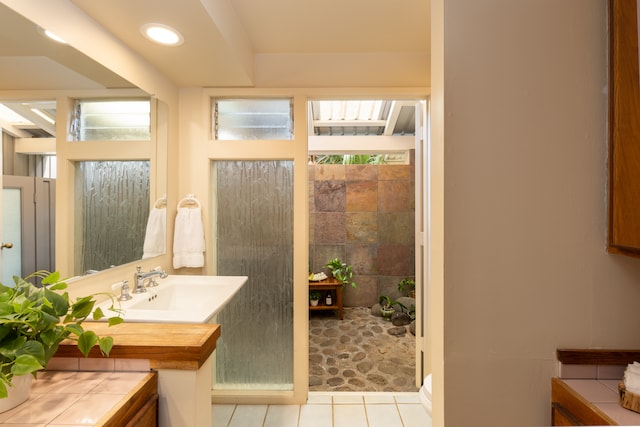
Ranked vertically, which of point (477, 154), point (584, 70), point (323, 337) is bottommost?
point (323, 337)

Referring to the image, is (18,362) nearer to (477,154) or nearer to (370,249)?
(477,154)

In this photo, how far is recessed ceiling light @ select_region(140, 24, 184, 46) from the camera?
54.0 inches

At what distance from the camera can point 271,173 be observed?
2.07 m

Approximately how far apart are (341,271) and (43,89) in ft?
11.2

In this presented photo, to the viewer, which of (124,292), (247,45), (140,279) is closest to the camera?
(124,292)

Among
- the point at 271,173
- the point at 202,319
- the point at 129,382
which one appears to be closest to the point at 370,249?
the point at 271,173

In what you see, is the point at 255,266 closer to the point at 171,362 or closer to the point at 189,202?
the point at 189,202

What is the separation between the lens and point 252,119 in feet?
6.87

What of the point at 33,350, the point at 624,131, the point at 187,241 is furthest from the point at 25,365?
the point at 624,131

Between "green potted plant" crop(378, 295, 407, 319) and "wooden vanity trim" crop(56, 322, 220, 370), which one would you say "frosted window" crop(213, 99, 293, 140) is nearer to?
"wooden vanity trim" crop(56, 322, 220, 370)

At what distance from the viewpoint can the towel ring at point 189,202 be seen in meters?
1.98

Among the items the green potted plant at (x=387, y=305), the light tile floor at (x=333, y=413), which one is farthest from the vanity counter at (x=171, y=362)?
the green potted plant at (x=387, y=305)

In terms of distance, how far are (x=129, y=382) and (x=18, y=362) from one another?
0.29m

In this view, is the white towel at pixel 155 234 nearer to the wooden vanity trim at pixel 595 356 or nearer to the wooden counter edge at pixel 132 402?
the wooden counter edge at pixel 132 402
